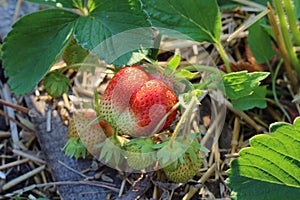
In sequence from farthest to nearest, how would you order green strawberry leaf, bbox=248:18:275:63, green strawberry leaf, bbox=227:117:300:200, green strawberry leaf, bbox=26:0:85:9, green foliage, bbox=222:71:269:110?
green strawberry leaf, bbox=248:18:275:63, green strawberry leaf, bbox=26:0:85:9, green foliage, bbox=222:71:269:110, green strawberry leaf, bbox=227:117:300:200

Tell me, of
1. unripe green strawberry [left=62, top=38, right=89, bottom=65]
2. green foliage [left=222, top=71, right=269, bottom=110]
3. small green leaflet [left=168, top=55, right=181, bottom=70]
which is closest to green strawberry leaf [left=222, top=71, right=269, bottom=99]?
green foliage [left=222, top=71, right=269, bottom=110]

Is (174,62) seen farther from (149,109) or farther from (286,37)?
(286,37)

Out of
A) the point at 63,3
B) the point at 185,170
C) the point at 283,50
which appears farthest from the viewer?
the point at 283,50

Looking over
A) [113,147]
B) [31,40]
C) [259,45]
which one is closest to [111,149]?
[113,147]

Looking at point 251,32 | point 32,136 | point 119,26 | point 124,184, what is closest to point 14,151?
point 32,136

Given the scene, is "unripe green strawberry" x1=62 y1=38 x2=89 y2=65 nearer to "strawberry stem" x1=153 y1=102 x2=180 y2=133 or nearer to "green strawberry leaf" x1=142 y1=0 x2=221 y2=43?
"green strawberry leaf" x1=142 y1=0 x2=221 y2=43

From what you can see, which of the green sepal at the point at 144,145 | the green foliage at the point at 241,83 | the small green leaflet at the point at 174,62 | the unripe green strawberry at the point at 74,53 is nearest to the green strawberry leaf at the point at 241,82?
Answer: the green foliage at the point at 241,83
